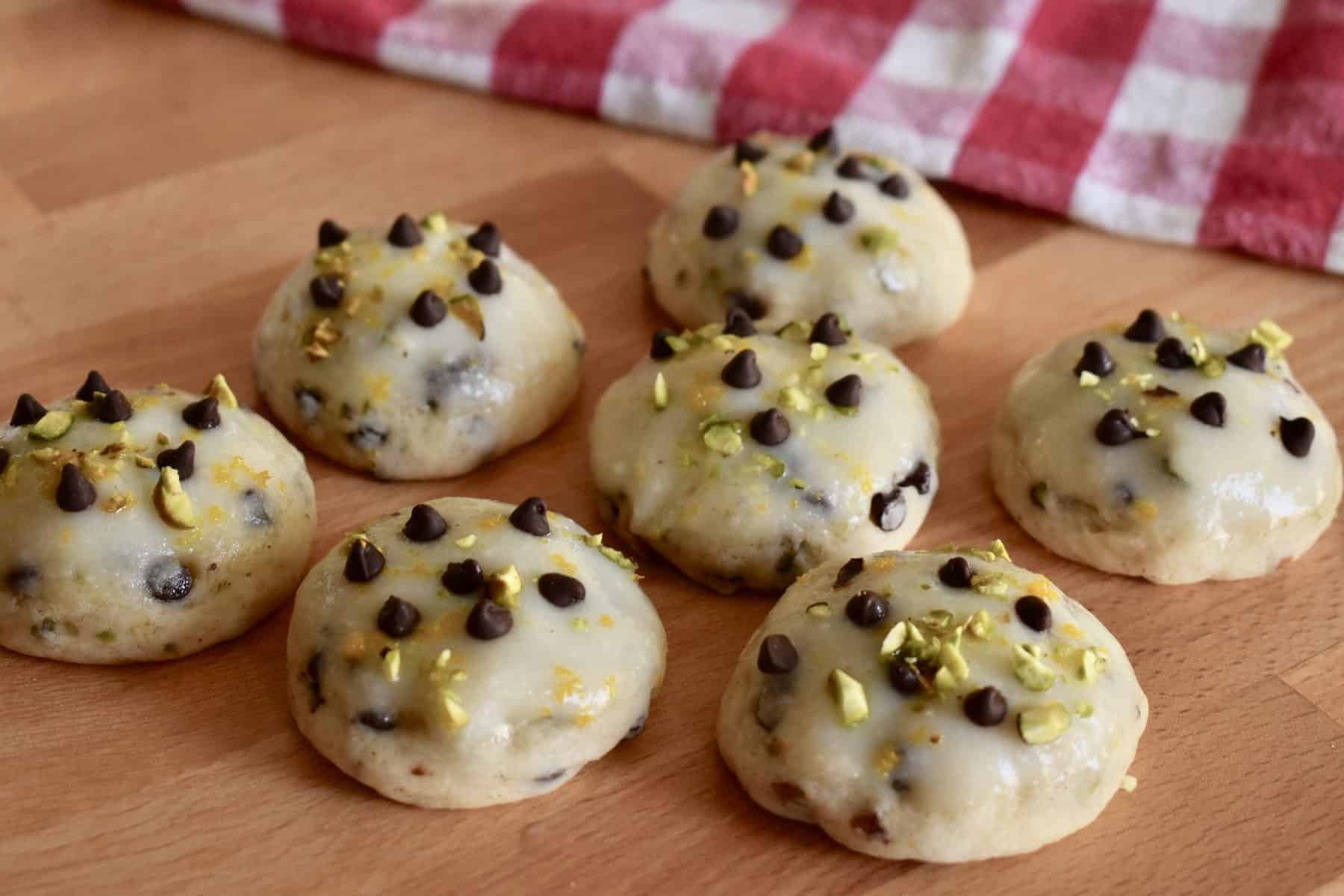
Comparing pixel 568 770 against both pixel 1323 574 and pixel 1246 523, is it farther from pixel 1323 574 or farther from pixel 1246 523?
pixel 1323 574

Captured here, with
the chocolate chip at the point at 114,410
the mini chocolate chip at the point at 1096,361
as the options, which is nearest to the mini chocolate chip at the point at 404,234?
the chocolate chip at the point at 114,410

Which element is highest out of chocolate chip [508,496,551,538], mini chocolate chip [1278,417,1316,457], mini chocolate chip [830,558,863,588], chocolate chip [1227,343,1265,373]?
chocolate chip [508,496,551,538]

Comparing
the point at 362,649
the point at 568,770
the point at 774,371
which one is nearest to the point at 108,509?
the point at 362,649

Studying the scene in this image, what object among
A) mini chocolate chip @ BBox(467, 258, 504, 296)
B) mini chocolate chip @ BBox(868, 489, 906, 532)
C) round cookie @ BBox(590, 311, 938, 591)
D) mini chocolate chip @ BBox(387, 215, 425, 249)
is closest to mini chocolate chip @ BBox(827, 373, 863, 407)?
round cookie @ BBox(590, 311, 938, 591)

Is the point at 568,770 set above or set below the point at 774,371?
below

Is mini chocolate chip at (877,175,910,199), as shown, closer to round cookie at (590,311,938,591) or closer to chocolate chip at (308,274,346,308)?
round cookie at (590,311,938,591)

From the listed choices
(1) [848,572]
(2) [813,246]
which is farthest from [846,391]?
(2) [813,246]

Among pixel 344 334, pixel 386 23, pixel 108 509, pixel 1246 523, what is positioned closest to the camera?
pixel 108 509
